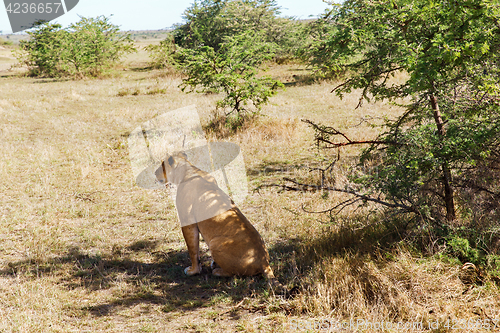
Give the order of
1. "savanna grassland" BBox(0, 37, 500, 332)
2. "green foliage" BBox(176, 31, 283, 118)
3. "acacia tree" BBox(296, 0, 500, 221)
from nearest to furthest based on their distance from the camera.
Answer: "savanna grassland" BBox(0, 37, 500, 332) < "acacia tree" BBox(296, 0, 500, 221) < "green foliage" BBox(176, 31, 283, 118)

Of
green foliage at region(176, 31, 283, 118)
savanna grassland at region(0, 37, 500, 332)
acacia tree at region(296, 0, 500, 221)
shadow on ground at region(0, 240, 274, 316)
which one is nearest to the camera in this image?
savanna grassland at region(0, 37, 500, 332)

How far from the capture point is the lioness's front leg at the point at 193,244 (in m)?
4.34

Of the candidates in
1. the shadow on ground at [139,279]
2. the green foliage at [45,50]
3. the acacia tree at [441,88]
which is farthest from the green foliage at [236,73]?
the green foliage at [45,50]

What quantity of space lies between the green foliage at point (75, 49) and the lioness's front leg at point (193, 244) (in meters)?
27.9

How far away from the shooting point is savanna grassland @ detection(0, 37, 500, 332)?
3270mm

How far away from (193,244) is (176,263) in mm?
595

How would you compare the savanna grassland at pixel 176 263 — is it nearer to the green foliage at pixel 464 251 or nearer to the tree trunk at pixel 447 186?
the green foliage at pixel 464 251

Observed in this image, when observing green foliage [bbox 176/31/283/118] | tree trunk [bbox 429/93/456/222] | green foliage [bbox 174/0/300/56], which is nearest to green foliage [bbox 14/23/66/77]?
green foliage [bbox 174/0/300/56]

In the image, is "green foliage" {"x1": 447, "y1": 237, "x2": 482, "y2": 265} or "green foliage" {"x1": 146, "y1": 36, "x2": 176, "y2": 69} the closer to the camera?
"green foliage" {"x1": 447, "y1": 237, "x2": 482, "y2": 265}

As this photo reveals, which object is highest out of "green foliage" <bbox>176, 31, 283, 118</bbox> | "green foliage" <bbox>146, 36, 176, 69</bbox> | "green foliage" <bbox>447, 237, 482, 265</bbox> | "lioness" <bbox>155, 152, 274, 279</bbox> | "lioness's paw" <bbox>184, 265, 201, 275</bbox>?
"green foliage" <bbox>146, 36, 176, 69</bbox>

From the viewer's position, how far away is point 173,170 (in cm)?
489

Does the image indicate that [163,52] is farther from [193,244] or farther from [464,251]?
[464,251]

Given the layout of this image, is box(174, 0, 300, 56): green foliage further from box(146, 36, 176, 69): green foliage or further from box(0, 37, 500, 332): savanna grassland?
box(0, 37, 500, 332): savanna grassland

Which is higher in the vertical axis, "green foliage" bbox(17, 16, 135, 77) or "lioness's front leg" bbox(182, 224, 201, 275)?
"green foliage" bbox(17, 16, 135, 77)
